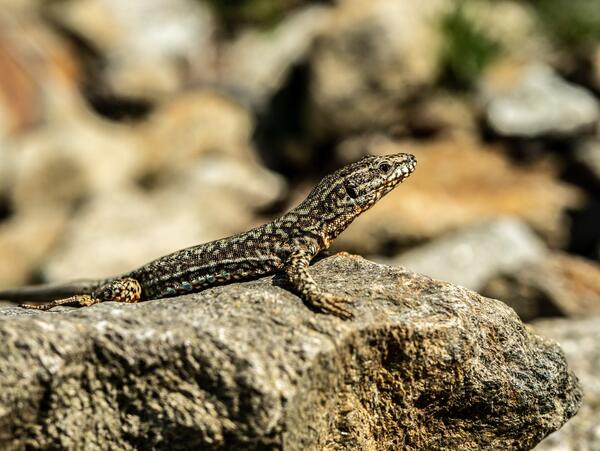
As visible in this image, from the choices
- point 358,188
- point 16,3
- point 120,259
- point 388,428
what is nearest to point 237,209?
point 120,259

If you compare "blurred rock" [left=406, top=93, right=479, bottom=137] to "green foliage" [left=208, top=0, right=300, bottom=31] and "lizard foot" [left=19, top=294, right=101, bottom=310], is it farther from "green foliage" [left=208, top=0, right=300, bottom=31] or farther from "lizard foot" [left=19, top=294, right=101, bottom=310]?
"lizard foot" [left=19, top=294, right=101, bottom=310]

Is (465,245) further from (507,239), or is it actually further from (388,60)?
(388,60)

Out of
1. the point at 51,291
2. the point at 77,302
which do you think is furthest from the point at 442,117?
the point at 77,302

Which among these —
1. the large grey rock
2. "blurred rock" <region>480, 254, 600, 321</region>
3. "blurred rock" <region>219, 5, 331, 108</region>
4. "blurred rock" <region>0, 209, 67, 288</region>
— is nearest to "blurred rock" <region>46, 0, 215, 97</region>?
"blurred rock" <region>219, 5, 331, 108</region>

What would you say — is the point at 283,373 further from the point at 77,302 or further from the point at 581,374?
the point at 581,374

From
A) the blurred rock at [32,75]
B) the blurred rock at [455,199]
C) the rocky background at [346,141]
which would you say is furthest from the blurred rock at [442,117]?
the blurred rock at [32,75]
